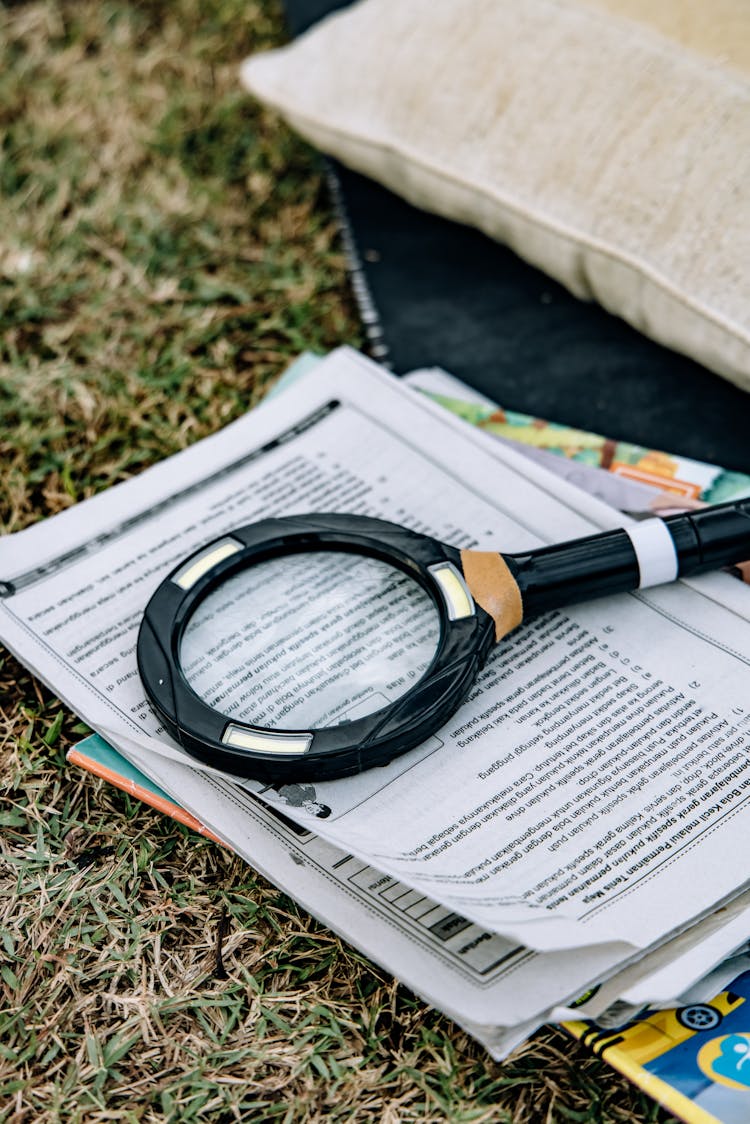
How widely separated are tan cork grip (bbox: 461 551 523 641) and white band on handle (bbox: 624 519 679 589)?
0.11 meters

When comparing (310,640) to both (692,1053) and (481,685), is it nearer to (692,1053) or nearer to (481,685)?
(481,685)

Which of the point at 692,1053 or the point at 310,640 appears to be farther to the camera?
the point at 310,640

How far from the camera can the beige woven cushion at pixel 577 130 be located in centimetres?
117

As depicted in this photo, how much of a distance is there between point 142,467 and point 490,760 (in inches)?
21.7

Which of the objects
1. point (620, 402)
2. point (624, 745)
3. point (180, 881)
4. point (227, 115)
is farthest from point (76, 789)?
point (227, 115)

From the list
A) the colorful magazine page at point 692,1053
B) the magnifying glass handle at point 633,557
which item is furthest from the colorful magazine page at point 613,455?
the colorful magazine page at point 692,1053

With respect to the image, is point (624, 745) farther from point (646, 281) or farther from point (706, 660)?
point (646, 281)

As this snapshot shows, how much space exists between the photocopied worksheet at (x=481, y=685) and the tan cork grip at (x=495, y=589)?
1.7 inches

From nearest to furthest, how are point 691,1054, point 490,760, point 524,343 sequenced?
point 691,1054, point 490,760, point 524,343

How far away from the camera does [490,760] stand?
862 mm

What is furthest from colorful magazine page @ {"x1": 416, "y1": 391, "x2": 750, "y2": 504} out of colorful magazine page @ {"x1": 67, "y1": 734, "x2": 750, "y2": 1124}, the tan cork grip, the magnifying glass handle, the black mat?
colorful magazine page @ {"x1": 67, "y1": 734, "x2": 750, "y2": 1124}

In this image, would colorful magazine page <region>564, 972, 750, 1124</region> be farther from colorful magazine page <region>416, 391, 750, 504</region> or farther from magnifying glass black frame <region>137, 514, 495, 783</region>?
colorful magazine page <region>416, 391, 750, 504</region>

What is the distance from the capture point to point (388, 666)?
88cm

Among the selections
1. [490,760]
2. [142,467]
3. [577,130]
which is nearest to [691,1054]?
[490,760]
